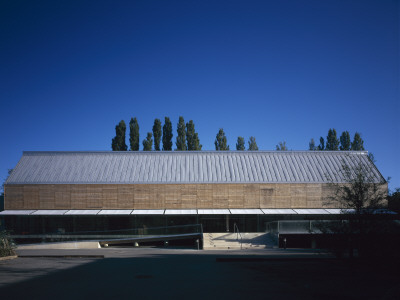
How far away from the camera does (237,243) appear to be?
2892 cm

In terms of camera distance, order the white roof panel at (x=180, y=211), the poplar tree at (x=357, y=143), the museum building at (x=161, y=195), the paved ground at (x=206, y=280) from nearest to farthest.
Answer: the paved ground at (x=206, y=280) → the white roof panel at (x=180, y=211) → the museum building at (x=161, y=195) → the poplar tree at (x=357, y=143)

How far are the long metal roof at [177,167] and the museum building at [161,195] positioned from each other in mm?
91

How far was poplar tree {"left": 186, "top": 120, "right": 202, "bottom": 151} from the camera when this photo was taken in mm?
50562

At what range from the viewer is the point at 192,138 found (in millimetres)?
50750

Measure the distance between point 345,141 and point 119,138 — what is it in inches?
1323

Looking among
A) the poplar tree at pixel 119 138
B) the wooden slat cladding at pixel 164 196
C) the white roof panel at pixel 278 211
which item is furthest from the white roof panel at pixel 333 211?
→ the poplar tree at pixel 119 138

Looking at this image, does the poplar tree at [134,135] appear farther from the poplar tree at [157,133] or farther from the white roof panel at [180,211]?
the white roof panel at [180,211]

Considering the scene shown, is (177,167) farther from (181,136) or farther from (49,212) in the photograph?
(181,136)

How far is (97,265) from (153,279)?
5143 mm

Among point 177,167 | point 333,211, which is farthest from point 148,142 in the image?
point 333,211

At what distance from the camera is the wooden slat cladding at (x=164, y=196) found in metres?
34.1

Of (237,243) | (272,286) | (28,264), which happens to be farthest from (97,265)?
(237,243)

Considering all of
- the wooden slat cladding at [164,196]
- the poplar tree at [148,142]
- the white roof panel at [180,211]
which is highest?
the poplar tree at [148,142]

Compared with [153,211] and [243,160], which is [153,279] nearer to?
[153,211]
